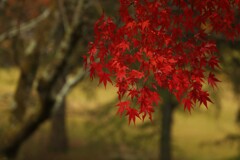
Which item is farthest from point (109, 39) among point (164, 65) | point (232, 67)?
point (232, 67)

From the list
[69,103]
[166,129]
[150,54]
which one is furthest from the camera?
[69,103]

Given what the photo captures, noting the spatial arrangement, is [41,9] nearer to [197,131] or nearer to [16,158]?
[16,158]

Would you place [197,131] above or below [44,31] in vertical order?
below

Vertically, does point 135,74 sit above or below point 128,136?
above

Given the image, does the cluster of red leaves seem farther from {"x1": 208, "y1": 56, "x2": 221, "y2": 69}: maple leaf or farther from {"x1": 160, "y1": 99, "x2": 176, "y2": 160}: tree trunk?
{"x1": 160, "y1": 99, "x2": 176, "y2": 160}: tree trunk

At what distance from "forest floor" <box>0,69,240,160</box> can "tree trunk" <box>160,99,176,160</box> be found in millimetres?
579

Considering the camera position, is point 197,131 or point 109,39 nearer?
point 109,39

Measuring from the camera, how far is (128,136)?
22234 millimetres

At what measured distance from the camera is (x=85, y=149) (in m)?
21.0

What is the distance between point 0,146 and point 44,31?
111 inches

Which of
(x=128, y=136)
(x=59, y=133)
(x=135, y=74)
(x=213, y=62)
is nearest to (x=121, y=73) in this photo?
(x=135, y=74)

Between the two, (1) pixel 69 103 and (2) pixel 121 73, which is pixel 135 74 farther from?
(1) pixel 69 103

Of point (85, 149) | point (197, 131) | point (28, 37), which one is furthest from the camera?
point (197, 131)

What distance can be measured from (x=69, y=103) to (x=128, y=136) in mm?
8316
